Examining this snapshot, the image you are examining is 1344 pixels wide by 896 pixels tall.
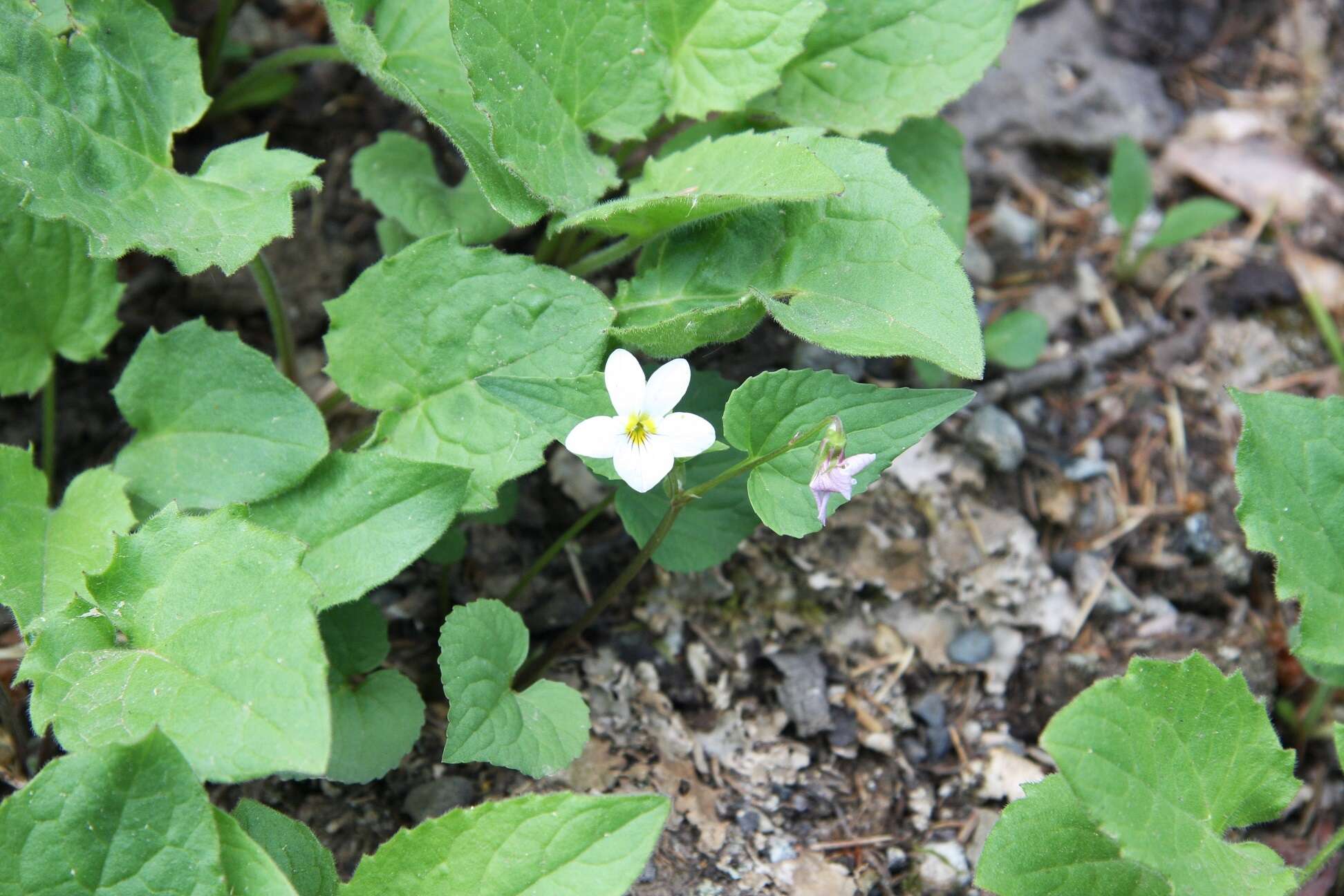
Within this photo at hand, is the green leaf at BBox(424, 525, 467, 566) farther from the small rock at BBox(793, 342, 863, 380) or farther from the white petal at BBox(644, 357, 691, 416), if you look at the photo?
the small rock at BBox(793, 342, 863, 380)

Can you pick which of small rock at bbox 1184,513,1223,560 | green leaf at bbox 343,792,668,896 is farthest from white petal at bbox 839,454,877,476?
small rock at bbox 1184,513,1223,560

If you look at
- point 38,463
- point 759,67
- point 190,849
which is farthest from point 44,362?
point 759,67

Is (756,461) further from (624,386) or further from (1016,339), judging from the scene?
(1016,339)

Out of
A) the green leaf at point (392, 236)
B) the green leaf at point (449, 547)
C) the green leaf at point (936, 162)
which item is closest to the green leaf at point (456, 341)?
the green leaf at point (449, 547)

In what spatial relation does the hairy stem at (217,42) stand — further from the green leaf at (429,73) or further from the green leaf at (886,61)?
the green leaf at (886,61)

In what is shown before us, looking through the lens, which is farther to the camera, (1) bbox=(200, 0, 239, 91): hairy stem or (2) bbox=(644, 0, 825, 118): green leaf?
(1) bbox=(200, 0, 239, 91): hairy stem

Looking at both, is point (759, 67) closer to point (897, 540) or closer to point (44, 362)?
point (897, 540)
